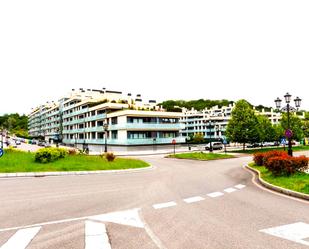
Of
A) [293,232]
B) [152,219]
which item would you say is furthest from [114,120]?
[293,232]

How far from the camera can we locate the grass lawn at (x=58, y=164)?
18.5 meters

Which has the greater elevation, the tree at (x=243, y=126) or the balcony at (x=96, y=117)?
the balcony at (x=96, y=117)

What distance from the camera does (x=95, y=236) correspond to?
586 cm

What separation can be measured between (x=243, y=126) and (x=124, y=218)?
43663mm

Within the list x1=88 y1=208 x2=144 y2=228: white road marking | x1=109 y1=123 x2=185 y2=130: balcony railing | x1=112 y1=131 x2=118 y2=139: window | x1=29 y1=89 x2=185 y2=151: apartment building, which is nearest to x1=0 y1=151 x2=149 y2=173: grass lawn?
x1=88 y1=208 x2=144 y2=228: white road marking

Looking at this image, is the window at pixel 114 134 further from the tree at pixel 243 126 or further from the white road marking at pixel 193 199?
the white road marking at pixel 193 199

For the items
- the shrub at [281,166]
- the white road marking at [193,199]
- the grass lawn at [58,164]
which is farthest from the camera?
the grass lawn at [58,164]

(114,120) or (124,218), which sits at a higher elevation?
(114,120)

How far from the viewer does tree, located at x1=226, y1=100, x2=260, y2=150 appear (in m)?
47.1

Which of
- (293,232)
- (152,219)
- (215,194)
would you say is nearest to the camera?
(293,232)

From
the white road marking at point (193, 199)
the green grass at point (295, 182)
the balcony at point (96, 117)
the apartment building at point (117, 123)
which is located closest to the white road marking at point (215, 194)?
the white road marking at point (193, 199)

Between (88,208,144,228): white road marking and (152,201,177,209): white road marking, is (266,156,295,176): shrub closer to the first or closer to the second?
(152,201,177,209): white road marking

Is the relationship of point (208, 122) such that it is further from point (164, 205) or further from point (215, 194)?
point (164, 205)

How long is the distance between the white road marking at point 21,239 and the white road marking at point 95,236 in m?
1.19
